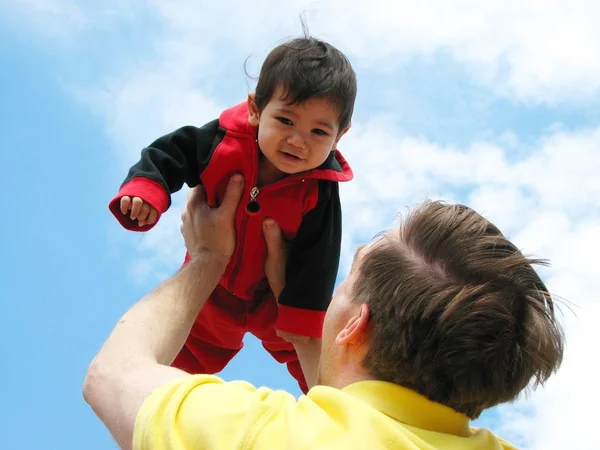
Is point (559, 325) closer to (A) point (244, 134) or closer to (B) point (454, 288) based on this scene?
(B) point (454, 288)

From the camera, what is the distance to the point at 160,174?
2529 mm

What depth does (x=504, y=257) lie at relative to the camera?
1.64 meters

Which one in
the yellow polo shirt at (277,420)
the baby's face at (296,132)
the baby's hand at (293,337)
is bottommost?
the yellow polo shirt at (277,420)

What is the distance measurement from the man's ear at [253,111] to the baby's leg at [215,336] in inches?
26.3

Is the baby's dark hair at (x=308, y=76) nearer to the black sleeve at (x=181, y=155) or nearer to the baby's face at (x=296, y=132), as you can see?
the baby's face at (x=296, y=132)

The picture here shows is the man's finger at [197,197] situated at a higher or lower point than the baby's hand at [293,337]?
higher

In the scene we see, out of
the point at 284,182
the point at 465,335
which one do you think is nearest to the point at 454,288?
the point at 465,335

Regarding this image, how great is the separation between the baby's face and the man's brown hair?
91cm

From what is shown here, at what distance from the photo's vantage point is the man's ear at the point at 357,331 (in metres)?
1.65

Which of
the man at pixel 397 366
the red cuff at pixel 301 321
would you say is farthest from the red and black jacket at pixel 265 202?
the man at pixel 397 366

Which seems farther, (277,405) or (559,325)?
(559,325)

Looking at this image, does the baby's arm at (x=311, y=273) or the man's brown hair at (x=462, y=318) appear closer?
the man's brown hair at (x=462, y=318)

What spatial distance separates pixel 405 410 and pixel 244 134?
141 cm

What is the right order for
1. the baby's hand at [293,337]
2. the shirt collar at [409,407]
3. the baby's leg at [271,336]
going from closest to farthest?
the shirt collar at [409,407]
the baby's hand at [293,337]
the baby's leg at [271,336]
